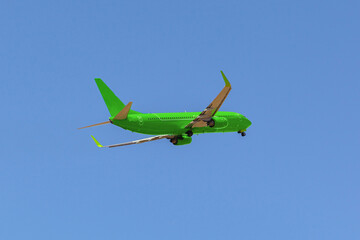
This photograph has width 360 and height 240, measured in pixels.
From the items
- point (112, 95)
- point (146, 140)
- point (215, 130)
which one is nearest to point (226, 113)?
point (215, 130)

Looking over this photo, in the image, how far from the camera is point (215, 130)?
100375 mm

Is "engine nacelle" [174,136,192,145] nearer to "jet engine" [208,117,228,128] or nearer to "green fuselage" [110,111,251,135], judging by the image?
"green fuselage" [110,111,251,135]

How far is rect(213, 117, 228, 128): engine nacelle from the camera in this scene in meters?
96.8

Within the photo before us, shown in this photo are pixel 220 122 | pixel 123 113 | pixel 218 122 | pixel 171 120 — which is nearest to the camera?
pixel 123 113

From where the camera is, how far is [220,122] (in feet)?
320

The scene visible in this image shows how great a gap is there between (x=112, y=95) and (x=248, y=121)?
25938mm

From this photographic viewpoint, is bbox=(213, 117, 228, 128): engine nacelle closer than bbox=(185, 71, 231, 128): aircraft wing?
No

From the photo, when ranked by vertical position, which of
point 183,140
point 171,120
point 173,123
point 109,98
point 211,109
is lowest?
point 183,140

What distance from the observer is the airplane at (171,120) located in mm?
88938

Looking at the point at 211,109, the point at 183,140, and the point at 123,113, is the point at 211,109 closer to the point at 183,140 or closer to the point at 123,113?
the point at 183,140

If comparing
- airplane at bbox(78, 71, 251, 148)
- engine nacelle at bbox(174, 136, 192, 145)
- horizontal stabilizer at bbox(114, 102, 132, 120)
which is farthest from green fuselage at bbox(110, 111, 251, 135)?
engine nacelle at bbox(174, 136, 192, 145)

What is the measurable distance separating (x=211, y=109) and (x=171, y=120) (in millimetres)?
6257

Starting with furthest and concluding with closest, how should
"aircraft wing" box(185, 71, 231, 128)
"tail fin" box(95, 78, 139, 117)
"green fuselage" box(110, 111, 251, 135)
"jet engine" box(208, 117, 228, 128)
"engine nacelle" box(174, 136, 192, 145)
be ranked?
1. "engine nacelle" box(174, 136, 192, 145)
2. "jet engine" box(208, 117, 228, 128)
3. "tail fin" box(95, 78, 139, 117)
4. "green fuselage" box(110, 111, 251, 135)
5. "aircraft wing" box(185, 71, 231, 128)

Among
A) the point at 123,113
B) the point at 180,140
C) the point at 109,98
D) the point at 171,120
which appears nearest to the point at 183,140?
the point at 180,140
